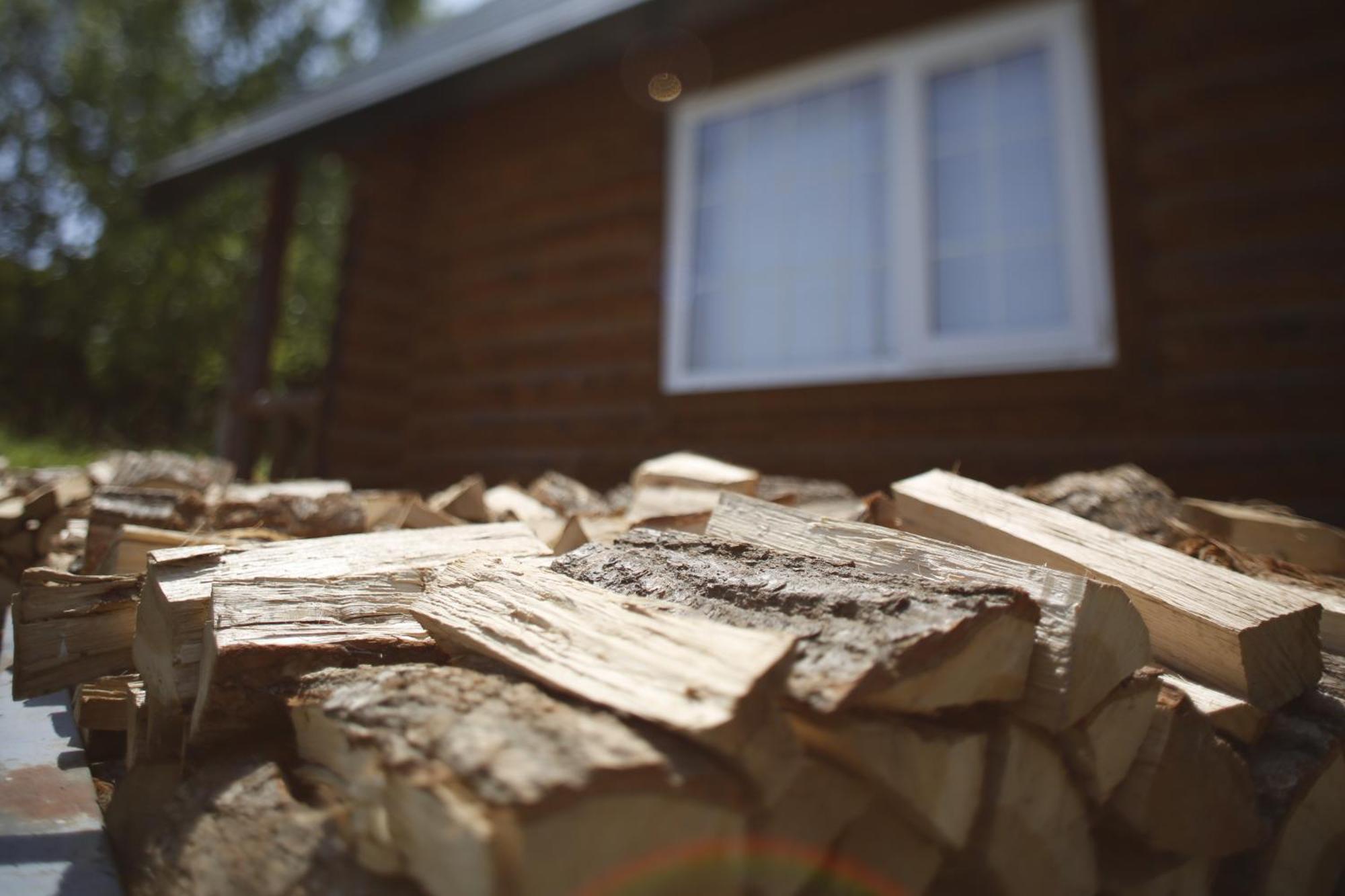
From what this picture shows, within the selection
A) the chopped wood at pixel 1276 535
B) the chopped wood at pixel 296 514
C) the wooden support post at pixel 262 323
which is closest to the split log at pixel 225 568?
the chopped wood at pixel 296 514

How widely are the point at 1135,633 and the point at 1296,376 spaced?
250 cm

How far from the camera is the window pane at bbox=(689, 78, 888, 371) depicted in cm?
374

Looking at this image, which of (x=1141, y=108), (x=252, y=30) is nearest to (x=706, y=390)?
(x=1141, y=108)

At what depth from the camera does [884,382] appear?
138 inches

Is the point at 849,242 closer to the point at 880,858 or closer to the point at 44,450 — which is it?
the point at 880,858

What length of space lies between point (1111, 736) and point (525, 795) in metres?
0.80

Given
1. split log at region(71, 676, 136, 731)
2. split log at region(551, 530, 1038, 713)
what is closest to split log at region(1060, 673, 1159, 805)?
split log at region(551, 530, 1038, 713)

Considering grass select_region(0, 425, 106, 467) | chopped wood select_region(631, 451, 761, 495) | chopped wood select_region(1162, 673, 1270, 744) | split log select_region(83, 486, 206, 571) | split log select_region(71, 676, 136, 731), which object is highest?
grass select_region(0, 425, 106, 467)

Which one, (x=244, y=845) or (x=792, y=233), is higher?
(x=792, y=233)

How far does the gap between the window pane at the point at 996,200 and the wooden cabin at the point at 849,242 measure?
13 mm

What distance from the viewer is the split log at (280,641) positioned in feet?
3.53

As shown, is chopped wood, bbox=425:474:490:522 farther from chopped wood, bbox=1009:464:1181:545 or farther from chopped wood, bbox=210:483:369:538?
chopped wood, bbox=1009:464:1181:545

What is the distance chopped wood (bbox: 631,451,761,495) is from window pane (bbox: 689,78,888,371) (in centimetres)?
155

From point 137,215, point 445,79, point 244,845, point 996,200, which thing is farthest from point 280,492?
point 137,215
